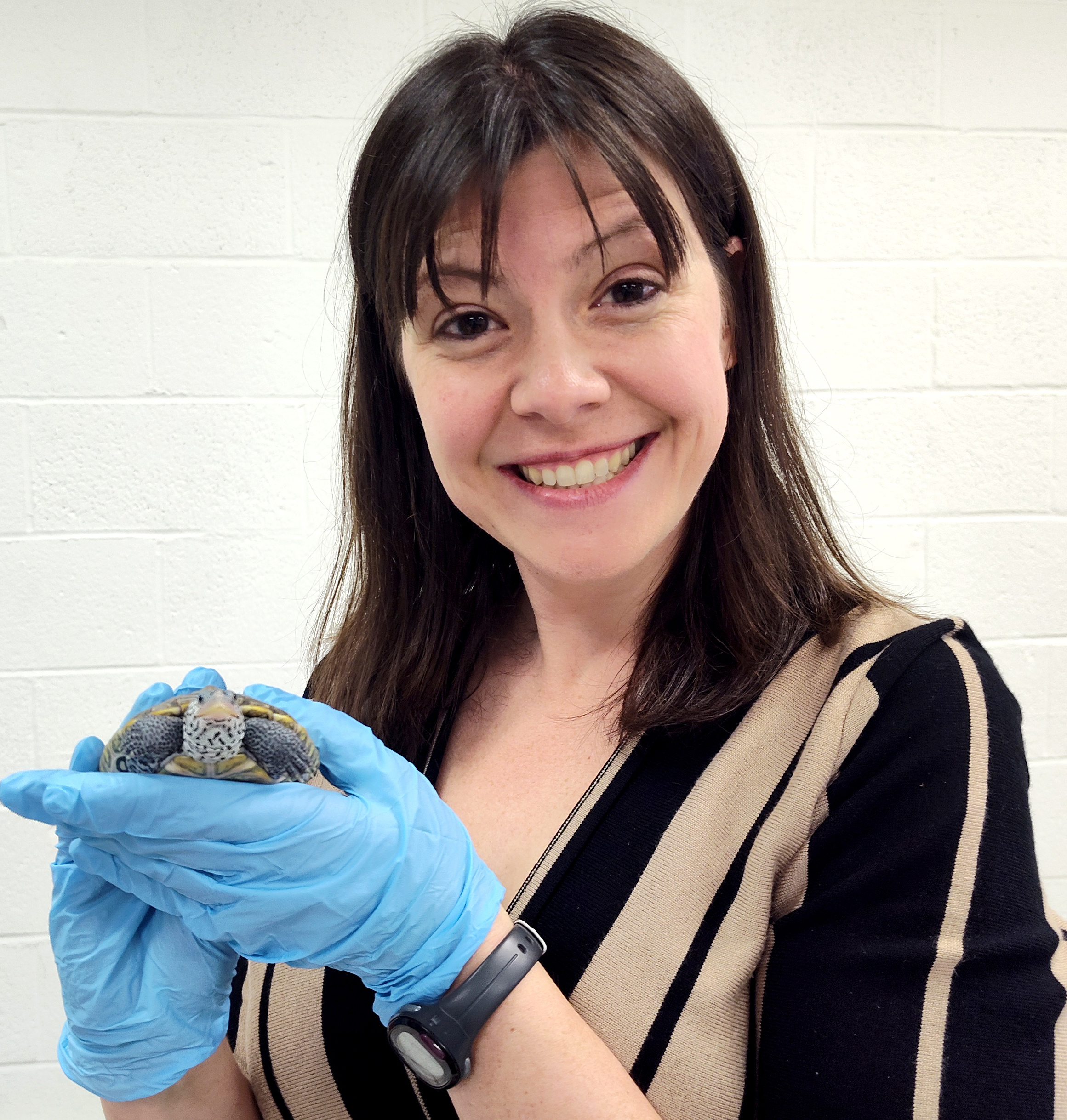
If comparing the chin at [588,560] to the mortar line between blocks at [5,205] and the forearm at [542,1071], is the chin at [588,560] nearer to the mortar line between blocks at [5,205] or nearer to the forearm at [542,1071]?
the forearm at [542,1071]

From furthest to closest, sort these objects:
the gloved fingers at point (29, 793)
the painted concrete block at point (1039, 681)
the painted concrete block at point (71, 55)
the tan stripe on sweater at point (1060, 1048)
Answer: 1. the painted concrete block at point (1039, 681)
2. the painted concrete block at point (71, 55)
3. the gloved fingers at point (29, 793)
4. the tan stripe on sweater at point (1060, 1048)

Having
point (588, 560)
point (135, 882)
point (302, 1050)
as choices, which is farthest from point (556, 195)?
point (302, 1050)

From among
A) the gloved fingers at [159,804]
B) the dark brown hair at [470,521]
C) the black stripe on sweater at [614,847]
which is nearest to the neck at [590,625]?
the dark brown hair at [470,521]

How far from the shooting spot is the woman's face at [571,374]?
0.80 metres

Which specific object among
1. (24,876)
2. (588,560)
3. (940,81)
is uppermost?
(940,81)

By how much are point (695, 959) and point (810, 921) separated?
96 millimetres

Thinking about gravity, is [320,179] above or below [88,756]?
above

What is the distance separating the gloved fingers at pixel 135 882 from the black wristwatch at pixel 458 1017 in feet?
0.61

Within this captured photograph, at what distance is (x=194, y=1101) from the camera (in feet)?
2.93

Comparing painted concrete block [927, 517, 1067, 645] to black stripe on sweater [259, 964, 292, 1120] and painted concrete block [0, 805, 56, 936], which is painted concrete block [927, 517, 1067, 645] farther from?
painted concrete block [0, 805, 56, 936]

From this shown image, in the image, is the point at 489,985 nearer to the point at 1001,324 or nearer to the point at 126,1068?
the point at 126,1068

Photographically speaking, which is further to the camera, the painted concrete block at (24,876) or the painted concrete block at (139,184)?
the painted concrete block at (24,876)

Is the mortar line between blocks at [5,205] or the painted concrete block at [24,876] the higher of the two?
the mortar line between blocks at [5,205]

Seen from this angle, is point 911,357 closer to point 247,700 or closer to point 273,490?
point 273,490
